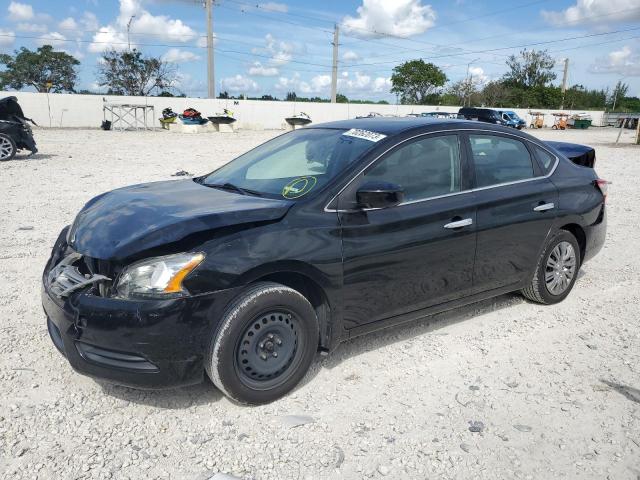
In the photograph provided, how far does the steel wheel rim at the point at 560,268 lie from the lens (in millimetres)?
4764

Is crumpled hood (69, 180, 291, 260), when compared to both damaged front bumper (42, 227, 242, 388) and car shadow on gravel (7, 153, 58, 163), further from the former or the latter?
car shadow on gravel (7, 153, 58, 163)

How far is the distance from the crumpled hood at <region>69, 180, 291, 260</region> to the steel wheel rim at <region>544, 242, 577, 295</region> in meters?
2.67

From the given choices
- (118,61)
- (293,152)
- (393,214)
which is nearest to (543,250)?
(393,214)

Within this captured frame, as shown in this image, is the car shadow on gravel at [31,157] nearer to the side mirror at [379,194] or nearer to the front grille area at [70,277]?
the front grille area at [70,277]

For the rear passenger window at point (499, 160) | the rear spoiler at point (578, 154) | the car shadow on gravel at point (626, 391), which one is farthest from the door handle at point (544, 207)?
the rear spoiler at point (578, 154)

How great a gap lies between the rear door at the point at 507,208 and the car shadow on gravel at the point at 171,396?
212 cm

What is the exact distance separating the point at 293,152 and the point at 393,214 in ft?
3.39

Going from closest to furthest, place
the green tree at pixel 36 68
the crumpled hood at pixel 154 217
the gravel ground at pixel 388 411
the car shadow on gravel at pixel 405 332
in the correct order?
1. the gravel ground at pixel 388 411
2. the crumpled hood at pixel 154 217
3. the car shadow on gravel at pixel 405 332
4. the green tree at pixel 36 68

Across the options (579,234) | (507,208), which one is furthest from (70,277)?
(579,234)

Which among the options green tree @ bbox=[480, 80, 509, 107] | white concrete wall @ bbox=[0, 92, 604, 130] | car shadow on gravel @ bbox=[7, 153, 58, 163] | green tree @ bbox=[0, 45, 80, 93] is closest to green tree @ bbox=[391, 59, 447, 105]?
green tree @ bbox=[480, 80, 509, 107]

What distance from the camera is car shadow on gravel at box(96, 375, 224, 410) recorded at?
3250 mm

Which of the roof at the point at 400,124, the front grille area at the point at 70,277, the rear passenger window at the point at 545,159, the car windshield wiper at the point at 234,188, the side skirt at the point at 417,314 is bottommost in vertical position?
the side skirt at the point at 417,314

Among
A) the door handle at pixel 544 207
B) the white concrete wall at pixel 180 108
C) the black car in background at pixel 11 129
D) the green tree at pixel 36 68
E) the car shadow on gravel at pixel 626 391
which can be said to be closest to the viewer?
the car shadow on gravel at pixel 626 391

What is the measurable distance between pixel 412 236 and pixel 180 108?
35.3 meters
